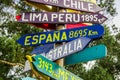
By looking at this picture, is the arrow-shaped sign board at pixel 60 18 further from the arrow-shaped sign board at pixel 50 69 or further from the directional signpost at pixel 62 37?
the arrow-shaped sign board at pixel 50 69

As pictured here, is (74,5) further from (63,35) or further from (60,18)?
(63,35)

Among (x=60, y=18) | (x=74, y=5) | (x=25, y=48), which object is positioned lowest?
(x=25, y=48)

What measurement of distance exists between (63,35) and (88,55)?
0.44 m

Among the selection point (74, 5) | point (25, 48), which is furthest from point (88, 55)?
point (25, 48)

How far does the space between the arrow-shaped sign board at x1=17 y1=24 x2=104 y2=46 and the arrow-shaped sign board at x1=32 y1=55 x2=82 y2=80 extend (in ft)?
1.59

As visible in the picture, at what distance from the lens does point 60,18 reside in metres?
5.05

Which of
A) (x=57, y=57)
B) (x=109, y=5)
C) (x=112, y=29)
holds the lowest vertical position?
(x=112, y=29)

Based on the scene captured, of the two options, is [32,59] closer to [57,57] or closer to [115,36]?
[57,57]

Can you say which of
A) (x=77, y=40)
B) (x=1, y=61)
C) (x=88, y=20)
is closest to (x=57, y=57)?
(x=77, y=40)

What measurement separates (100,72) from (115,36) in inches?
109

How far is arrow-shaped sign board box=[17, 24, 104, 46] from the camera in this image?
462cm

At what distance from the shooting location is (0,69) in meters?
13.0

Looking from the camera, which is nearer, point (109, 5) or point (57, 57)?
point (57, 57)

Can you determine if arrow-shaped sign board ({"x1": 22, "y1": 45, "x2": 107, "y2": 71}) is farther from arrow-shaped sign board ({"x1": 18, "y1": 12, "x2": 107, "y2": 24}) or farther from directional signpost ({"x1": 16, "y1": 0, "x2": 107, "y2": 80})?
arrow-shaped sign board ({"x1": 18, "y1": 12, "x2": 107, "y2": 24})
